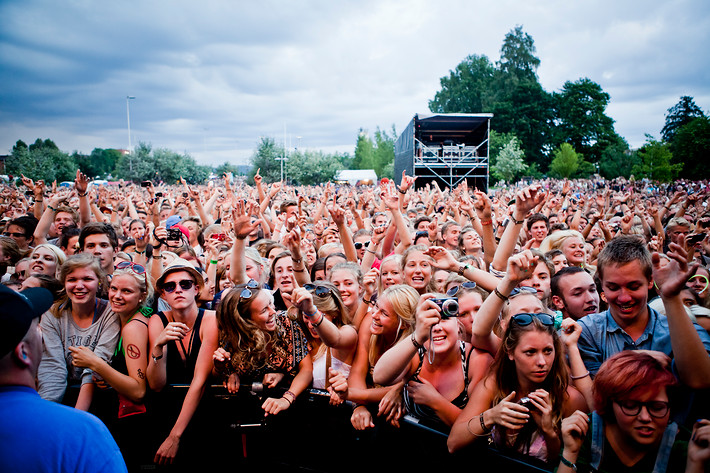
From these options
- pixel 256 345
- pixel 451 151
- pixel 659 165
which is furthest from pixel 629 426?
pixel 659 165

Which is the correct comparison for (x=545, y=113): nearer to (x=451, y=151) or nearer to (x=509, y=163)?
(x=509, y=163)

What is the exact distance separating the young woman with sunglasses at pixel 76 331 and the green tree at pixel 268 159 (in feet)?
106

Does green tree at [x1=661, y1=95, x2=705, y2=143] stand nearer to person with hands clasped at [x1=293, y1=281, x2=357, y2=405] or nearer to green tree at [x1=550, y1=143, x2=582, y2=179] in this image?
green tree at [x1=550, y1=143, x2=582, y2=179]

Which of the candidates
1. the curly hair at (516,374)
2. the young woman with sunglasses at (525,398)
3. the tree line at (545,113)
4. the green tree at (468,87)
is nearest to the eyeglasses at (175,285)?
the young woman with sunglasses at (525,398)

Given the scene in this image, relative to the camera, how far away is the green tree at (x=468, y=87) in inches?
2406

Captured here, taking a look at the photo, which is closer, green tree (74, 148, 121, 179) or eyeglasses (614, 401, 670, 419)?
eyeglasses (614, 401, 670, 419)

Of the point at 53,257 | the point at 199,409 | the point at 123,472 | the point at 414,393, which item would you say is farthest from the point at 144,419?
the point at 53,257

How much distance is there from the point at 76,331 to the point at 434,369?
267cm

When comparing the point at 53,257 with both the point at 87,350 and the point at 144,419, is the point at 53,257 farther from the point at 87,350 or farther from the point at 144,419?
the point at 144,419

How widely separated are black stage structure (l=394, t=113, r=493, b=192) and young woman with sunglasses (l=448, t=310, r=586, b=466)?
14668 millimetres

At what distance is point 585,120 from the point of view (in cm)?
5500

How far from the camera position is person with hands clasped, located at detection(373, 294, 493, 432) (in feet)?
7.05

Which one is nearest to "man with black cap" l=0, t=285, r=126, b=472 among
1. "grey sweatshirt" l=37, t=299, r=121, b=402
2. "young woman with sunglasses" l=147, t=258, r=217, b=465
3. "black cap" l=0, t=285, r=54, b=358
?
"black cap" l=0, t=285, r=54, b=358

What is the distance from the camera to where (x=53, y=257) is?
4051 millimetres
